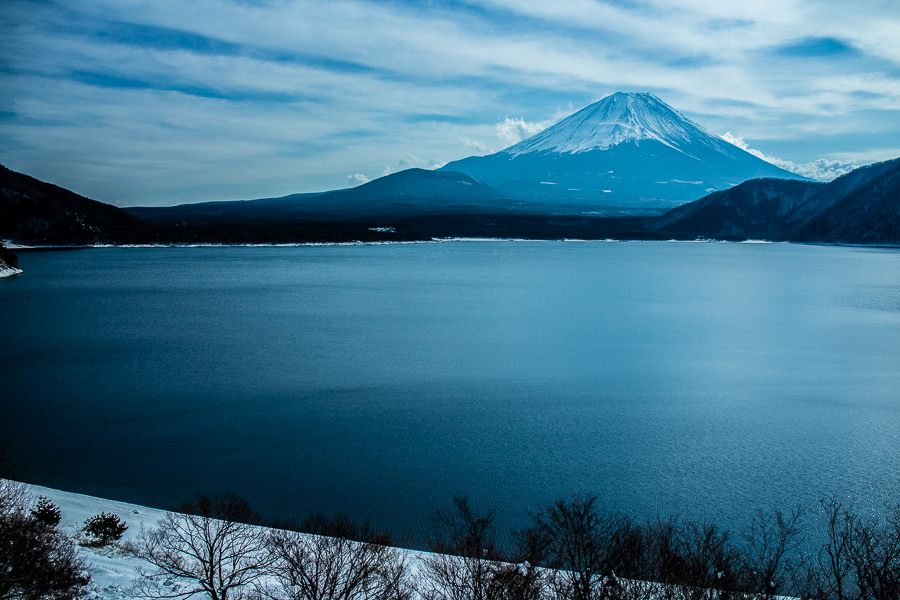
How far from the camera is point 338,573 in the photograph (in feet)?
15.3

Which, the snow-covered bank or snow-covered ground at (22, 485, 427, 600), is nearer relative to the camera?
snow-covered ground at (22, 485, 427, 600)

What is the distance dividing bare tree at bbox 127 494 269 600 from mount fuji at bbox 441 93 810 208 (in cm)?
14644

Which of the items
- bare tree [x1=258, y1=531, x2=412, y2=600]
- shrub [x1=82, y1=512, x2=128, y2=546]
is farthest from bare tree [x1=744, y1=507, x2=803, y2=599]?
shrub [x1=82, y1=512, x2=128, y2=546]

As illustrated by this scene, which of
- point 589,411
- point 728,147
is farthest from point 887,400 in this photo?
point 728,147

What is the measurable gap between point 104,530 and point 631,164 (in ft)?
598

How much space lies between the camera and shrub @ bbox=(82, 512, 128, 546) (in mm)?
5492

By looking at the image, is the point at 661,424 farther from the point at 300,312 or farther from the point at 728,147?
the point at 728,147

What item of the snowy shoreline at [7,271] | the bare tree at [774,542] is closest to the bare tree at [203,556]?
the bare tree at [774,542]

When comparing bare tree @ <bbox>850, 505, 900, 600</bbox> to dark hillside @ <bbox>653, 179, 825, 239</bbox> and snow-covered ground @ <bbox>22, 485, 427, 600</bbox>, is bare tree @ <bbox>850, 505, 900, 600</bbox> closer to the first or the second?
snow-covered ground @ <bbox>22, 485, 427, 600</bbox>

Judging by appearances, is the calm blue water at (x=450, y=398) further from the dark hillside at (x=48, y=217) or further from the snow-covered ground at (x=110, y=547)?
the dark hillside at (x=48, y=217)

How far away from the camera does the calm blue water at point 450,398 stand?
Result: 742cm

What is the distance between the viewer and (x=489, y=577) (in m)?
4.73

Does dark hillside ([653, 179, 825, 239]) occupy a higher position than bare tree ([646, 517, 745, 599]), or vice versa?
dark hillside ([653, 179, 825, 239])

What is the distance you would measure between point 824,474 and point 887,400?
14.2 feet
